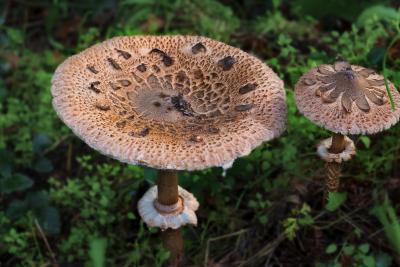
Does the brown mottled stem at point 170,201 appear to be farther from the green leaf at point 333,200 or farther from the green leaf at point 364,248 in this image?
the green leaf at point 364,248

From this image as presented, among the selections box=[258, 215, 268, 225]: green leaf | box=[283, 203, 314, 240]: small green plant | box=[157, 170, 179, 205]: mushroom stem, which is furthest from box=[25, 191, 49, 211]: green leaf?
box=[283, 203, 314, 240]: small green plant

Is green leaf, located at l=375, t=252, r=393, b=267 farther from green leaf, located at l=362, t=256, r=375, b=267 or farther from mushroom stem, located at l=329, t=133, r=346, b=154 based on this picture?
mushroom stem, located at l=329, t=133, r=346, b=154

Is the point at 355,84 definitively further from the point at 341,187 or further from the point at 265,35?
the point at 265,35

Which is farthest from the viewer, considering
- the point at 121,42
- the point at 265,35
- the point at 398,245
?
the point at 265,35

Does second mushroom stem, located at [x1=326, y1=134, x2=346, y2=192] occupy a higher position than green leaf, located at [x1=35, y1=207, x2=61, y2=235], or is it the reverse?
second mushroom stem, located at [x1=326, y1=134, x2=346, y2=192]

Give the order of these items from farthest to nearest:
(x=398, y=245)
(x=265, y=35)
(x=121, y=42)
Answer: (x=265, y=35), (x=121, y=42), (x=398, y=245)

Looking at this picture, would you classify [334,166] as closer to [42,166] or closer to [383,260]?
[383,260]

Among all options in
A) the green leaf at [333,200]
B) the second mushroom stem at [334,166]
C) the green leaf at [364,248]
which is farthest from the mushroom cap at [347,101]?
the green leaf at [364,248]

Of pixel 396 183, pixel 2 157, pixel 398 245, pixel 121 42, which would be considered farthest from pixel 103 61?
pixel 396 183
